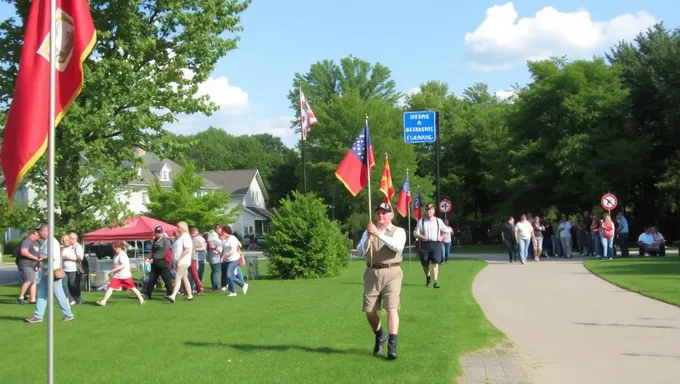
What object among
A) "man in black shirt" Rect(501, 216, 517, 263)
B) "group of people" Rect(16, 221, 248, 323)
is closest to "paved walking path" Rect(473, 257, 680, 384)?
"group of people" Rect(16, 221, 248, 323)

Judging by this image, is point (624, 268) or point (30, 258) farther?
point (624, 268)

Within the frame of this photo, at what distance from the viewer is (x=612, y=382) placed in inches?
324

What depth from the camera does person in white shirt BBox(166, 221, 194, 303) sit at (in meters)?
18.2

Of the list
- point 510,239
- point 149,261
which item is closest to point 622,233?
point 510,239

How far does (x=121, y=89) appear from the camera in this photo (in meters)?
24.3

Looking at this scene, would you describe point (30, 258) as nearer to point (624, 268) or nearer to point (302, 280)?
point (302, 280)

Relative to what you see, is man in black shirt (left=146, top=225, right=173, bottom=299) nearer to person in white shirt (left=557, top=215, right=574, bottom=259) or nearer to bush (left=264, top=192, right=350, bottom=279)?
bush (left=264, top=192, right=350, bottom=279)

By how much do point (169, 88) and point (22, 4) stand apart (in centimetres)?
498

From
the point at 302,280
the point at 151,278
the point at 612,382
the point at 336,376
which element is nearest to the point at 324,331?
the point at 336,376

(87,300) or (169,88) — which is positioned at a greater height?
(169,88)

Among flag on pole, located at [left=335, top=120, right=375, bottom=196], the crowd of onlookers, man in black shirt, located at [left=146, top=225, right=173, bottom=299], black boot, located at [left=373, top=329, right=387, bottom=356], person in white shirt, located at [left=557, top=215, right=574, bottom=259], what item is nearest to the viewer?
black boot, located at [left=373, top=329, right=387, bottom=356]

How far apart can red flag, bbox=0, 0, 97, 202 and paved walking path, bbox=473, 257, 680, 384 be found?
5.40 meters

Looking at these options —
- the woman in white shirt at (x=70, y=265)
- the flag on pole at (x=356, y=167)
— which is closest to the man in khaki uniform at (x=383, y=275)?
the flag on pole at (x=356, y=167)

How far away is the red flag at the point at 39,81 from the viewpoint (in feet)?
21.5
